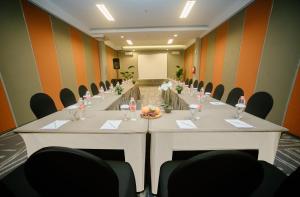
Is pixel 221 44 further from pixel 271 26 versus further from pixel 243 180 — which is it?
pixel 243 180

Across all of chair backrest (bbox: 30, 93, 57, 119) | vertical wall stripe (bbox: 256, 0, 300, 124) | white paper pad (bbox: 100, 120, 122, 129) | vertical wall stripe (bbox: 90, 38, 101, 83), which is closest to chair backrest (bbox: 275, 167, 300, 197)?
white paper pad (bbox: 100, 120, 122, 129)

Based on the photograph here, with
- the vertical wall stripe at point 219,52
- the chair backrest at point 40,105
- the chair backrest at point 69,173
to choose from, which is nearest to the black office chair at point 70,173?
the chair backrest at point 69,173

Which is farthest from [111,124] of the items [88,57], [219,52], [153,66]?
[153,66]

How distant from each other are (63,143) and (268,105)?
102 inches

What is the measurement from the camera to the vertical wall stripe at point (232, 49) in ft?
14.6

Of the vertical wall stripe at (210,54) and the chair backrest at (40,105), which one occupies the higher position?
the vertical wall stripe at (210,54)

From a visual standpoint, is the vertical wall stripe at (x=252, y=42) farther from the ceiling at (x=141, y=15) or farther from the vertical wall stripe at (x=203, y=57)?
the vertical wall stripe at (x=203, y=57)

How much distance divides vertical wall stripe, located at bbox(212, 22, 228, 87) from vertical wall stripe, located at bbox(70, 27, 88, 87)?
18.5ft

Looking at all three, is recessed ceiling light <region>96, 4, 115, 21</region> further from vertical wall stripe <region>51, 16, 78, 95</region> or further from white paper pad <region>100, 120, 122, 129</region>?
white paper pad <region>100, 120, 122, 129</region>

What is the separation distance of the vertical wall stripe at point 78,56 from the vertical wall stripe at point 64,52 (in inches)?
9.6

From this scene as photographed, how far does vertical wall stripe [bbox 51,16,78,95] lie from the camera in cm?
459

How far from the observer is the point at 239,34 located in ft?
14.5

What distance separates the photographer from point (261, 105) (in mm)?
2043

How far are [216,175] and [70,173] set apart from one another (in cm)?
65
